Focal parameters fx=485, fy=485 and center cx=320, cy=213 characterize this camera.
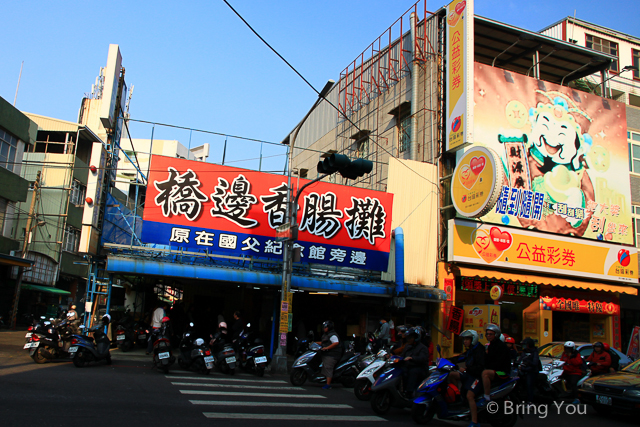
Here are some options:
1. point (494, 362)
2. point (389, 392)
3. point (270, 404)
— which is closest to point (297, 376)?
point (270, 404)

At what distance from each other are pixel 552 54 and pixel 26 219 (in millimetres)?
A: 30416

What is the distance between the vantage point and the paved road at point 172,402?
688 cm

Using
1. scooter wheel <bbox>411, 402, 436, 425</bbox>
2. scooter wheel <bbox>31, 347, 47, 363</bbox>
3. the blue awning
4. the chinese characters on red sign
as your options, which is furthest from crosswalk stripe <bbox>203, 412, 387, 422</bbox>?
the chinese characters on red sign

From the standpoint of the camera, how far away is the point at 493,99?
21.2 metres

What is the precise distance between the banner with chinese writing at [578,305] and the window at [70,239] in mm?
29832

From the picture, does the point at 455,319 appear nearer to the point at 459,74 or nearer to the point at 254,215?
the point at 254,215

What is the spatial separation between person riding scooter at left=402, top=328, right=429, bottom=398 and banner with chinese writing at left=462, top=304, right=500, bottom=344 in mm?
8794

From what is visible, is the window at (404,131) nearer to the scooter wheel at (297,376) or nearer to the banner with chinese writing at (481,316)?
the banner with chinese writing at (481,316)

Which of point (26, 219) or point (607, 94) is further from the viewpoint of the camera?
point (26, 219)

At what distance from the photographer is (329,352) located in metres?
12.1

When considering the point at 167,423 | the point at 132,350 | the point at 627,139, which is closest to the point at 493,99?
the point at 627,139

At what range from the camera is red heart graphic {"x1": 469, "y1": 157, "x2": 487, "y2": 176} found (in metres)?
18.4

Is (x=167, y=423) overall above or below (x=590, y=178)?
below

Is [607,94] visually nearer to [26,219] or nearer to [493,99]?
[493,99]
